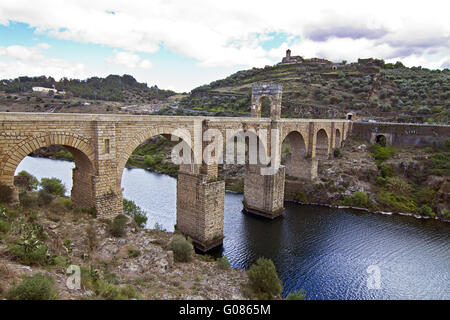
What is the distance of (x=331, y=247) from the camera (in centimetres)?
1614

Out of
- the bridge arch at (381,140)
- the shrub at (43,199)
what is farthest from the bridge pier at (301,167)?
the shrub at (43,199)

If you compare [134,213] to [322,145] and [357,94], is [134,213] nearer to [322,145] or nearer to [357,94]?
[322,145]

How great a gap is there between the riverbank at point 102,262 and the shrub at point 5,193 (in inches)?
17.6

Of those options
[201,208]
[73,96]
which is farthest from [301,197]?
[73,96]

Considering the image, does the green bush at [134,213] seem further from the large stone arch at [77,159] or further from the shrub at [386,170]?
the shrub at [386,170]

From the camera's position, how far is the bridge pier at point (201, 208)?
14344 mm

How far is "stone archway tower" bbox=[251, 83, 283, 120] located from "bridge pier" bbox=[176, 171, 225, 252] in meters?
7.23

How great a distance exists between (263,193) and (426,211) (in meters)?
12.4

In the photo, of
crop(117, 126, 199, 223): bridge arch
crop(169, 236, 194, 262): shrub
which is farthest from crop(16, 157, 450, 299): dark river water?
crop(117, 126, 199, 223): bridge arch

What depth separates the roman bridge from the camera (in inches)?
356

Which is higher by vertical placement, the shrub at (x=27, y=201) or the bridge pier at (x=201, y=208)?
A: the shrub at (x=27, y=201)

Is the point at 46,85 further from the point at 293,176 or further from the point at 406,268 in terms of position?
the point at 406,268

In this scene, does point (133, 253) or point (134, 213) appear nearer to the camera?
point (133, 253)

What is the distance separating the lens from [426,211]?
21.2 metres
